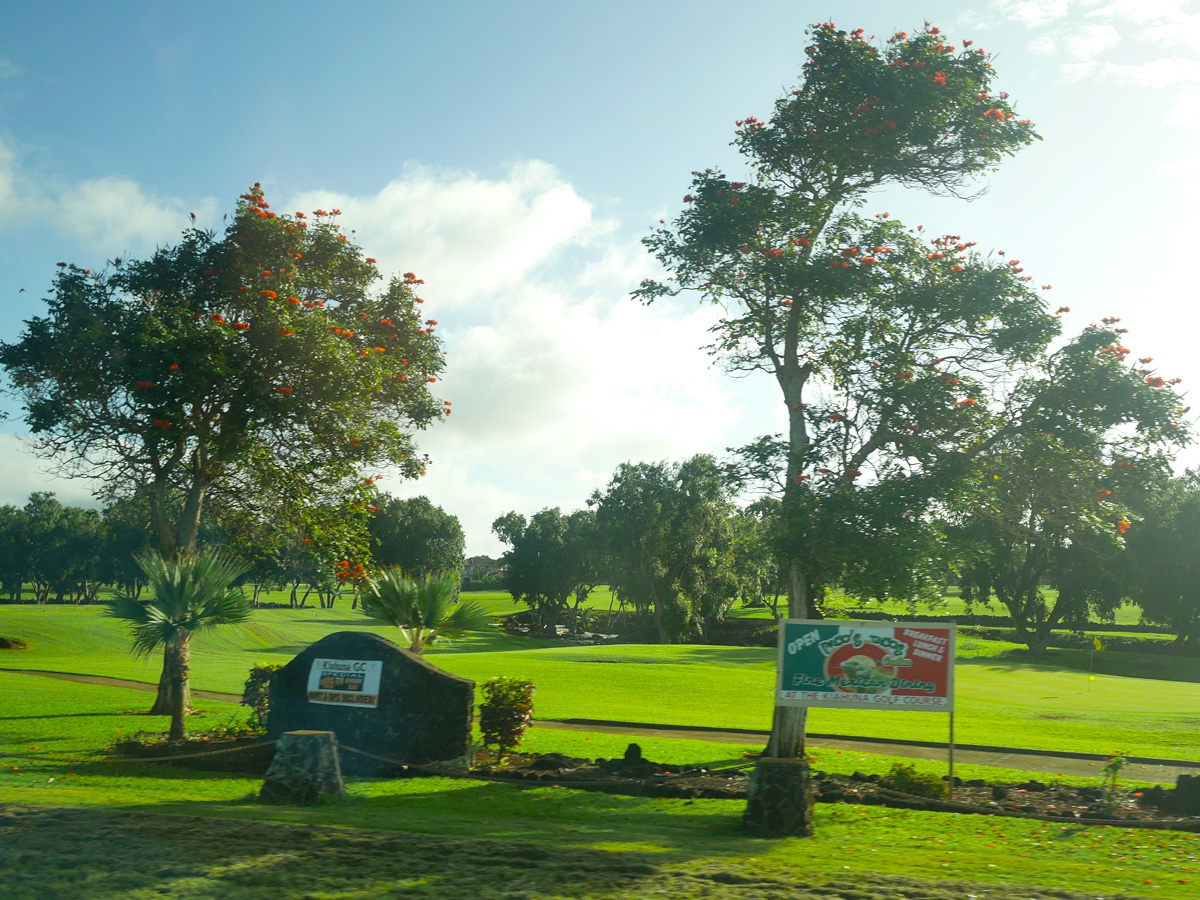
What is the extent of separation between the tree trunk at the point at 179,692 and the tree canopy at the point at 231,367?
471cm

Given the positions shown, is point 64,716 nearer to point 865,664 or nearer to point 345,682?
point 345,682

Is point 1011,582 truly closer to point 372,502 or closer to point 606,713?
point 606,713

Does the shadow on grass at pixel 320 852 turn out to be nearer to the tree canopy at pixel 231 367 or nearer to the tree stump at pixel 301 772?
the tree stump at pixel 301 772

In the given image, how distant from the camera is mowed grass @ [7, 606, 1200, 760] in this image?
2164 centimetres

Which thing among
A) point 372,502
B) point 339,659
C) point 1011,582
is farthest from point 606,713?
point 1011,582

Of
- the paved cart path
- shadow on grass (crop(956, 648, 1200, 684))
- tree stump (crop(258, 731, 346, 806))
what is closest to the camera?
tree stump (crop(258, 731, 346, 806))

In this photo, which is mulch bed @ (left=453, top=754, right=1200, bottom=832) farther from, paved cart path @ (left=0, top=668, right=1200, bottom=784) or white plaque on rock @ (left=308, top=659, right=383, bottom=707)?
paved cart path @ (left=0, top=668, right=1200, bottom=784)

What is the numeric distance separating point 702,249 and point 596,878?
11775 millimetres

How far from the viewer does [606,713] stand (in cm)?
2306

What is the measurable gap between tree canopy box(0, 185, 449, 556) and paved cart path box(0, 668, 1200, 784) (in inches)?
359

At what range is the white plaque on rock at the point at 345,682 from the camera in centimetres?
1449

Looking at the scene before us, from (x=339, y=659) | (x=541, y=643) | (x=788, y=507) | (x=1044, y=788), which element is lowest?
(x=541, y=643)

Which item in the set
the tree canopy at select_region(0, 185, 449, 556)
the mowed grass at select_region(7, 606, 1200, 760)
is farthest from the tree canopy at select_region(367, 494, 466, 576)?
the tree canopy at select_region(0, 185, 449, 556)

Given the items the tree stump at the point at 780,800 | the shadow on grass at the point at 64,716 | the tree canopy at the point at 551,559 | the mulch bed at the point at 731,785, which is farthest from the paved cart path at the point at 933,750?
the tree canopy at the point at 551,559
